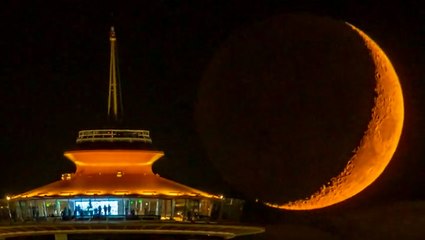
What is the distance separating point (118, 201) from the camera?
185ft

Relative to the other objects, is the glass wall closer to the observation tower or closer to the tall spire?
the observation tower

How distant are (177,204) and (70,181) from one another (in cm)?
307

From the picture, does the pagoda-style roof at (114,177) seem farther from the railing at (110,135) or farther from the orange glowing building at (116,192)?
the railing at (110,135)

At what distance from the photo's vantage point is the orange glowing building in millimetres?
56344

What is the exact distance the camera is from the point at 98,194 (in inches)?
2226

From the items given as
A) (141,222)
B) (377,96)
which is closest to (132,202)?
(141,222)

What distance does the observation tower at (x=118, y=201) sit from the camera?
56250 mm

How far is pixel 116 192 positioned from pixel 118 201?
0.63m

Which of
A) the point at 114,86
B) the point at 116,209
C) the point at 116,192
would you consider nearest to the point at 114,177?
the point at 116,192

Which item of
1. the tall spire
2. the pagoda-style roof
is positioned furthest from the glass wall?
the tall spire

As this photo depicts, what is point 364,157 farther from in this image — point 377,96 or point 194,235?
point 194,235

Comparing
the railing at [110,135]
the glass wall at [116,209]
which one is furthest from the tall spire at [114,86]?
the glass wall at [116,209]

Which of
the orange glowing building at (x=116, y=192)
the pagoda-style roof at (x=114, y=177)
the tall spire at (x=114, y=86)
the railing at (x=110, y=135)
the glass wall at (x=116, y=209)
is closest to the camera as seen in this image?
the glass wall at (x=116, y=209)

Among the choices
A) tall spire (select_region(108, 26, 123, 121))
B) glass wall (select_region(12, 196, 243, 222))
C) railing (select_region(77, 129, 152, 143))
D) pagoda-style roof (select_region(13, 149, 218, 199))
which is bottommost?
glass wall (select_region(12, 196, 243, 222))
